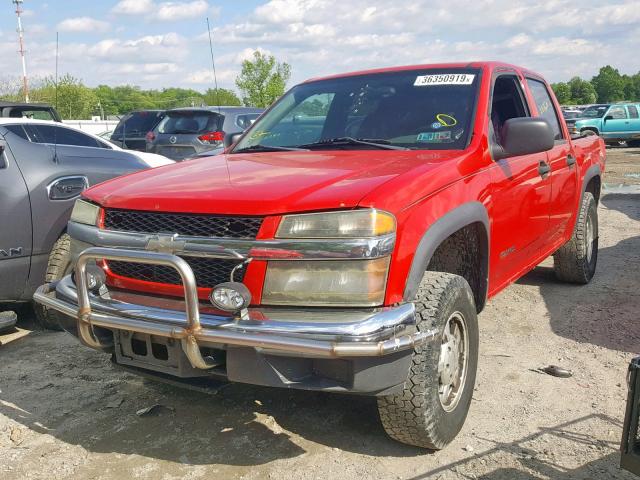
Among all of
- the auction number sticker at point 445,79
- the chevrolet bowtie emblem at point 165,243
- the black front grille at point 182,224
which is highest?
the auction number sticker at point 445,79

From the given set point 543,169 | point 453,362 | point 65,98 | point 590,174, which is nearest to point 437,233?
point 453,362

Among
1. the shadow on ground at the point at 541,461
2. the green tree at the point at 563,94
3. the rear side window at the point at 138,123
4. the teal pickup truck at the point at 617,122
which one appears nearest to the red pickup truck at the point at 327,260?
the shadow on ground at the point at 541,461

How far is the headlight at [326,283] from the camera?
2.51 meters

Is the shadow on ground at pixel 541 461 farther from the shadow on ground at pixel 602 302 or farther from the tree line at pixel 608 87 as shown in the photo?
the tree line at pixel 608 87

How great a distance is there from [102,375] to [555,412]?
262 cm

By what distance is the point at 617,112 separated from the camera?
79.6ft

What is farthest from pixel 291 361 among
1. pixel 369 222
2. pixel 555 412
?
pixel 555 412

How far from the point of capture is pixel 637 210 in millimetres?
9820

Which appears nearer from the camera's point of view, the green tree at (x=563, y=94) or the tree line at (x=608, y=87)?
the green tree at (x=563, y=94)

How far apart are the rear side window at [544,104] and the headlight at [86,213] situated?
3178 mm

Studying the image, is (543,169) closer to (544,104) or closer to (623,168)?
(544,104)

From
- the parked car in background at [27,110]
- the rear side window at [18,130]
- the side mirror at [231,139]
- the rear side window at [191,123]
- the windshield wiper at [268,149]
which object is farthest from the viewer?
the rear side window at [191,123]

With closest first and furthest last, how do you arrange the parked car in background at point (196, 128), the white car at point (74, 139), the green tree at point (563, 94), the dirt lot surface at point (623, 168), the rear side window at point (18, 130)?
the rear side window at point (18, 130) → the white car at point (74, 139) → the parked car in background at point (196, 128) → the dirt lot surface at point (623, 168) → the green tree at point (563, 94)

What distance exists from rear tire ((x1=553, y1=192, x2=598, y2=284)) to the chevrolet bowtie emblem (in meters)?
3.83
